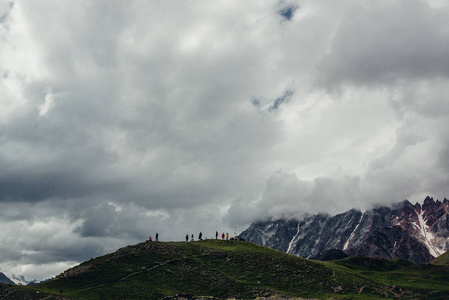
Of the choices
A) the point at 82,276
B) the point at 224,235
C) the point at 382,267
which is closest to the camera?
the point at 82,276

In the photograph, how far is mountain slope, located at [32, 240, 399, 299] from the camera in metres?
87.0

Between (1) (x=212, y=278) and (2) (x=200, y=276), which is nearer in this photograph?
(1) (x=212, y=278)

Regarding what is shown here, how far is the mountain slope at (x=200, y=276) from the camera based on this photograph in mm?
87000

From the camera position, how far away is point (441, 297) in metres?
102

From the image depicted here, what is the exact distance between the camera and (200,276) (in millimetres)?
96188

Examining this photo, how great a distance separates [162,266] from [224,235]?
40463 mm

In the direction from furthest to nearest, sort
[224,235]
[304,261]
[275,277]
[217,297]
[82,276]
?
[224,235] → [304,261] → [275,277] → [82,276] → [217,297]

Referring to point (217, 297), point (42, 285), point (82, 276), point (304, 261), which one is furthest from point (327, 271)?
point (42, 285)

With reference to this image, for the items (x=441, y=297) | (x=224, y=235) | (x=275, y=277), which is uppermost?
(x=224, y=235)

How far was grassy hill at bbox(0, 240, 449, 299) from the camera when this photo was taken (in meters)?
86.9

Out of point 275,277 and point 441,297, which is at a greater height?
point 275,277

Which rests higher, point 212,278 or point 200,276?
point 200,276

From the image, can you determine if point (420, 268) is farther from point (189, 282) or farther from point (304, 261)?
point (189, 282)

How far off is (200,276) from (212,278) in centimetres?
323
